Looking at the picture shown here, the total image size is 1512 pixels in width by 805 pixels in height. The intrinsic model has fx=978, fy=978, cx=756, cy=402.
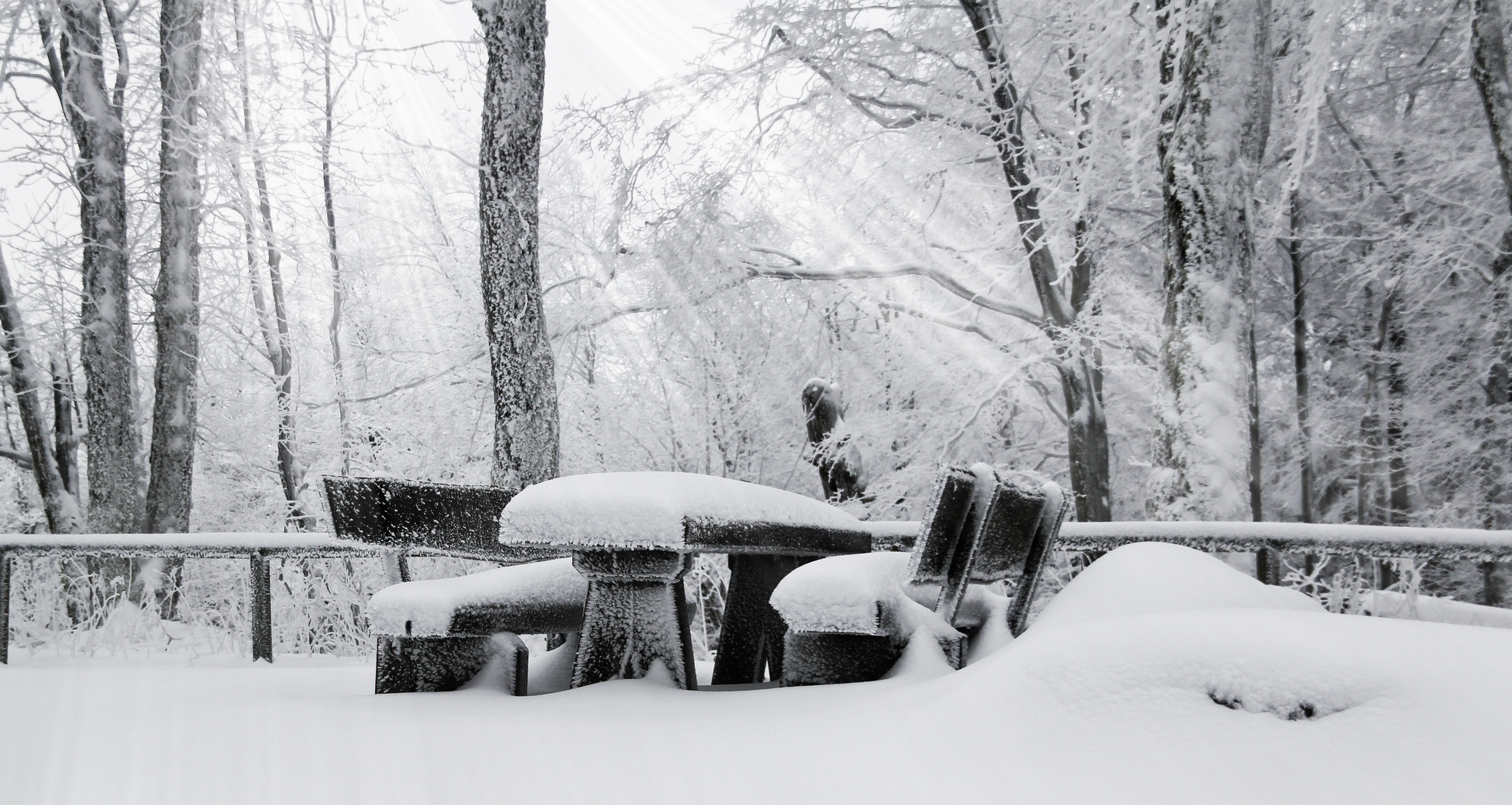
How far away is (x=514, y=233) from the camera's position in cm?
689

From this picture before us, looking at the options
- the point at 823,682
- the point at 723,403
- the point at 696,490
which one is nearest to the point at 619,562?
the point at 696,490

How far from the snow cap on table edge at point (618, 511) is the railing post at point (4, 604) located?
4041 millimetres

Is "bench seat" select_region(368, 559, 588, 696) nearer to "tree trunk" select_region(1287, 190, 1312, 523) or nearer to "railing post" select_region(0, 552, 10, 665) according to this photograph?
"railing post" select_region(0, 552, 10, 665)

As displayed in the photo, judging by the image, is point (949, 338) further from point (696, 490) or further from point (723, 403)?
point (696, 490)

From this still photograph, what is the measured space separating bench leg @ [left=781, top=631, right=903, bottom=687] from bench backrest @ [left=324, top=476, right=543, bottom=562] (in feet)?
4.07

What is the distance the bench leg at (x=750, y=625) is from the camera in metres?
3.80

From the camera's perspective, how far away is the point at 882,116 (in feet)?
40.2

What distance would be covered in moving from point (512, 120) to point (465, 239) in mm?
11332

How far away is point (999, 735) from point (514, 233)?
5699 millimetres

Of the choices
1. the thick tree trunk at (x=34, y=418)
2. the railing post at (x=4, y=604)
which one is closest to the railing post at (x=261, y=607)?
the railing post at (x=4, y=604)

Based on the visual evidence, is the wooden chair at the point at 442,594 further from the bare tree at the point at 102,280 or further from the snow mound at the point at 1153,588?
the bare tree at the point at 102,280

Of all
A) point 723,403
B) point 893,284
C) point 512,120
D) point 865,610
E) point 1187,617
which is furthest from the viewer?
point 723,403

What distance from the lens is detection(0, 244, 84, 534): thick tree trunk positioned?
11492 millimetres

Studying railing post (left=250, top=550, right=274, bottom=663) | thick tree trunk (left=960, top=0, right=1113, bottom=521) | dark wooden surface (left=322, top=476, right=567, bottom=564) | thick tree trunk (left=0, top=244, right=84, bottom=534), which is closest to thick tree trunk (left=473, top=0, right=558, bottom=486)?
railing post (left=250, top=550, right=274, bottom=663)
